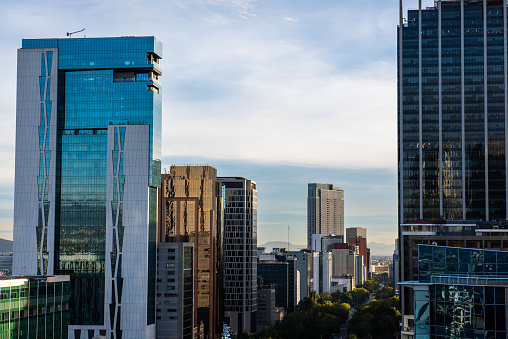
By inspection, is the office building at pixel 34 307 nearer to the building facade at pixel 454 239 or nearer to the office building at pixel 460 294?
the building facade at pixel 454 239

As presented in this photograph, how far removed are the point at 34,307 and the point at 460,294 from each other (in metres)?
93.1

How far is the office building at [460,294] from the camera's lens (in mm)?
74062

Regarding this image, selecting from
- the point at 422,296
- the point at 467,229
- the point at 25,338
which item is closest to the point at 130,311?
the point at 25,338

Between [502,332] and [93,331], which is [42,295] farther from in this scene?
[502,332]

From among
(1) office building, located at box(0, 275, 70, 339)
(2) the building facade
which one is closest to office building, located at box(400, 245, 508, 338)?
(2) the building facade

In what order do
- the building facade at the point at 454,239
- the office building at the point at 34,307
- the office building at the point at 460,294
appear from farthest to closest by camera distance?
the building facade at the point at 454,239, the office building at the point at 34,307, the office building at the point at 460,294

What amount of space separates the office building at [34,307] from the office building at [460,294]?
80816 millimetres

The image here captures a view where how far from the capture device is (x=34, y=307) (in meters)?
139

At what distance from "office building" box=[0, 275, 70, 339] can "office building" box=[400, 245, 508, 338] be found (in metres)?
80.8

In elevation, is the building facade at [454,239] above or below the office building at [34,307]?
above

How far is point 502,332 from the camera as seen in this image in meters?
73.0

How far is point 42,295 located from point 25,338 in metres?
10.6

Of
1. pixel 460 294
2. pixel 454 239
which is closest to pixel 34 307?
pixel 460 294

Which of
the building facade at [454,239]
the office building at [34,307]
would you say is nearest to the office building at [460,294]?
the building facade at [454,239]
